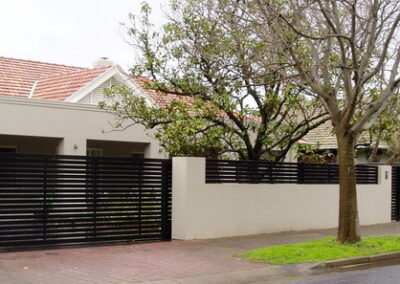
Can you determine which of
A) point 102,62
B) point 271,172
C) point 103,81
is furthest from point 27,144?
point 271,172

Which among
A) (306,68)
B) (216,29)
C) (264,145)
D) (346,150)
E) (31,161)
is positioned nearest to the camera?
(31,161)

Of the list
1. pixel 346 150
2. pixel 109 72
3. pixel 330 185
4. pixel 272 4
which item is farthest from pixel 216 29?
pixel 109 72

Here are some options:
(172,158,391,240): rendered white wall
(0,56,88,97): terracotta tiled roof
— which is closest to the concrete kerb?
(172,158,391,240): rendered white wall

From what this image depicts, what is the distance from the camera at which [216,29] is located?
14.5m

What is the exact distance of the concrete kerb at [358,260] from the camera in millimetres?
10461

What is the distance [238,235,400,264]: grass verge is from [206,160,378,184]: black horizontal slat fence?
2.80m

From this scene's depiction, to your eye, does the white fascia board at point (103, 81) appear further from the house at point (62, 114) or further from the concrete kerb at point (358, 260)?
the concrete kerb at point (358, 260)

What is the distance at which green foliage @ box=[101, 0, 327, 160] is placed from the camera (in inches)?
545

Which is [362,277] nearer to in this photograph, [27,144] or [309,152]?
[309,152]

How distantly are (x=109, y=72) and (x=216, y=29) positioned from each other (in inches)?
285

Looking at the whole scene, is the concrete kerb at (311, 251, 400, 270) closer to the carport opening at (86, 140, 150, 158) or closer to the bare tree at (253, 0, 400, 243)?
the bare tree at (253, 0, 400, 243)

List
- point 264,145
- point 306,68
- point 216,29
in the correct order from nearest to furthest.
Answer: point 306,68 < point 216,29 < point 264,145

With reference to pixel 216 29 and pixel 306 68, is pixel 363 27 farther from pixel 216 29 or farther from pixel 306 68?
pixel 216 29

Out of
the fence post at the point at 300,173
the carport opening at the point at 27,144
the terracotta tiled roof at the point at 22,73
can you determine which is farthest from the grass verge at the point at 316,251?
the terracotta tiled roof at the point at 22,73
